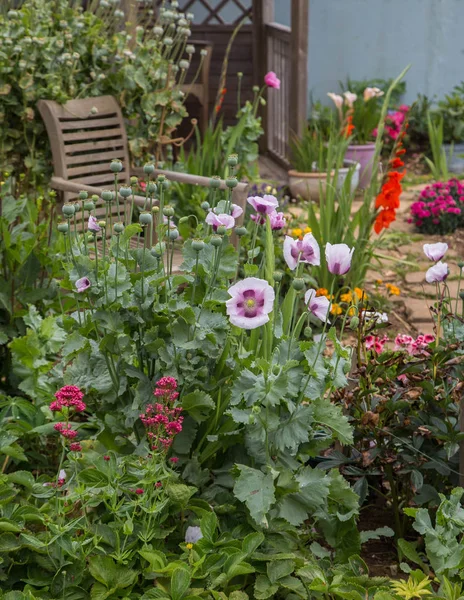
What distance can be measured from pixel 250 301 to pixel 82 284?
15.7 inches

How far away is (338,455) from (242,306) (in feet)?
1.98

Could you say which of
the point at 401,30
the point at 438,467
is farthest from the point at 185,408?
the point at 401,30

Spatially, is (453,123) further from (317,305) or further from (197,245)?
(197,245)

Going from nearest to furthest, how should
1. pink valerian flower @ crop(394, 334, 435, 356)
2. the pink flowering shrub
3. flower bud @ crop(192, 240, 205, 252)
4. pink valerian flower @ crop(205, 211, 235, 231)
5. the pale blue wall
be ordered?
flower bud @ crop(192, 240, 205, 252) → pink valerian flower @ crop(205, 211, 235, 231) → pink valerian flower @ crop(394, 334, 435, 356) → the pink flowering shrub → the pale blue wall

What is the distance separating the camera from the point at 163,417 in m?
1.77

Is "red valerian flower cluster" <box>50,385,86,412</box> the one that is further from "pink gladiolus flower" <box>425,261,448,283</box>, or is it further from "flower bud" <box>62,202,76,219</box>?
"pink gladiolus flower" <box>425,261,448,283</box>

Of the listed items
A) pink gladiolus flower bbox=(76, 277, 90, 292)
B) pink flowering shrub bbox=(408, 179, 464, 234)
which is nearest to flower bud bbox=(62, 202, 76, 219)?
pink gladiolus flower bbox=(76, 277, 90, 292)

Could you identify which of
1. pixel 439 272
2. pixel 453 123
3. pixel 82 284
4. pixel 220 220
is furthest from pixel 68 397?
pixel 453 123

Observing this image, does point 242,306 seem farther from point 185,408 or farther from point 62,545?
point 62,545

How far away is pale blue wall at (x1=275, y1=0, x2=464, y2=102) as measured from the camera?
27.7 feet

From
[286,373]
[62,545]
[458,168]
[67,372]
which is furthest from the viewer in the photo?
[458,168]

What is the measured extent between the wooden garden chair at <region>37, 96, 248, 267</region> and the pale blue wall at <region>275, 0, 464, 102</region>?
4.83 meters

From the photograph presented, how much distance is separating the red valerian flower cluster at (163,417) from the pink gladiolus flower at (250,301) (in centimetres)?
19

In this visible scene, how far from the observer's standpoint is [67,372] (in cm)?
212
